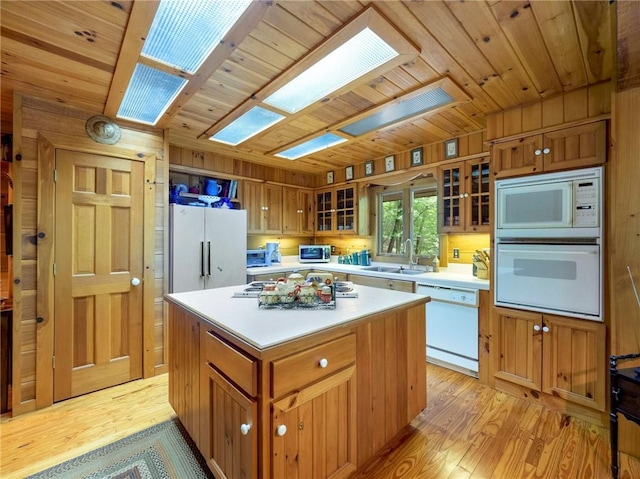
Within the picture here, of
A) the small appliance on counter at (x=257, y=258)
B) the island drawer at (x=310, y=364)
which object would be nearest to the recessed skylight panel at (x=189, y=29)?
the island drawer at (x=310, y=364)

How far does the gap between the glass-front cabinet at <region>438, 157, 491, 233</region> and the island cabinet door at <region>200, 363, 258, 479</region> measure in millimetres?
2667

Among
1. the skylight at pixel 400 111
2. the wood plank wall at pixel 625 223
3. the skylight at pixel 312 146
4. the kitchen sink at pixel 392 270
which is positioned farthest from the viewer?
the kitchen sink at pixel 392 270

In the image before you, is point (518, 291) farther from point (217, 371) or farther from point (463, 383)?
point (217, 371)

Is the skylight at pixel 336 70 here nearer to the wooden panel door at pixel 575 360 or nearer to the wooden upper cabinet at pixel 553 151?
the wooden upper cabinet at pixel 553 151

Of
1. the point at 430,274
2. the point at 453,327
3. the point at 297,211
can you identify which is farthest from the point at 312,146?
the point at 453,327

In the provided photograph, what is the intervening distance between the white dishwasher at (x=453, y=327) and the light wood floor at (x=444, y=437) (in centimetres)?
31

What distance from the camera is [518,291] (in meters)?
2.32

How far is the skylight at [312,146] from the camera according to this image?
10.1 ft

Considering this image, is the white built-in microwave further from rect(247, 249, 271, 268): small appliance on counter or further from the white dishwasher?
rect(247, 249, 271, 268): small appliance on counter

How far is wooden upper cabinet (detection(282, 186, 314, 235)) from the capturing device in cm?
444

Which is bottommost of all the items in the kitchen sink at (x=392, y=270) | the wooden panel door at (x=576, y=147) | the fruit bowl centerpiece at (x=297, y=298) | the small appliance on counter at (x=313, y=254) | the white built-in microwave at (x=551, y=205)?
the kitchen sink at (x=392, y=270)

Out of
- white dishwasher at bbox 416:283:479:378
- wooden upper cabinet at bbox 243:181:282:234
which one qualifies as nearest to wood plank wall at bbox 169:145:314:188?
wooden upper cabinet at bbox 243:181:282:234

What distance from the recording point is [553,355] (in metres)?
2.17

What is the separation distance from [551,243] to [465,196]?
962 millimetres
